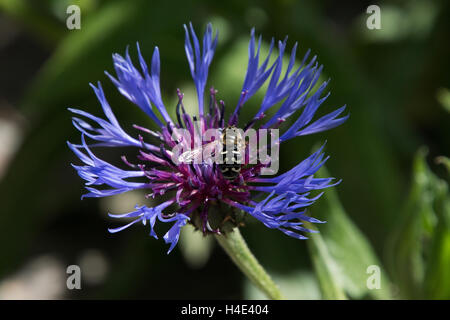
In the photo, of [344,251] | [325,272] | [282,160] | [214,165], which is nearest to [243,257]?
[214,165]

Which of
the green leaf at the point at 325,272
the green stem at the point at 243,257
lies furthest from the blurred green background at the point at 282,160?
the green stem at the point at 243,257

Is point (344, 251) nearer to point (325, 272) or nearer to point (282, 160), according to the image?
point (325, 272)

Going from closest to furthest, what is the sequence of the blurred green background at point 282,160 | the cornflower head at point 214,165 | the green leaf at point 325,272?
the cornflower head at point 214,165, the green leaf at point 325,272, the blurred green background at point 282,160

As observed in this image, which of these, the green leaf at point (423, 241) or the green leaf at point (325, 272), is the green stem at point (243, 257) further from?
the green leaf at point (423, 241)

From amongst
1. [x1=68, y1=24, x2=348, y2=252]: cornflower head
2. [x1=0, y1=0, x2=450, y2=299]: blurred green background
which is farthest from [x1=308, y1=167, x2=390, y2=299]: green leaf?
[x1=68, y1=24, x2=348, y2=252]: cornflower head

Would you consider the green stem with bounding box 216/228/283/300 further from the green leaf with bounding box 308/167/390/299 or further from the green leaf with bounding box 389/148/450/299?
the green leaf with bounding box 389/148/450/299

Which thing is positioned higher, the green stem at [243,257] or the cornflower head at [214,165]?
the cornflower head at [214,165]
